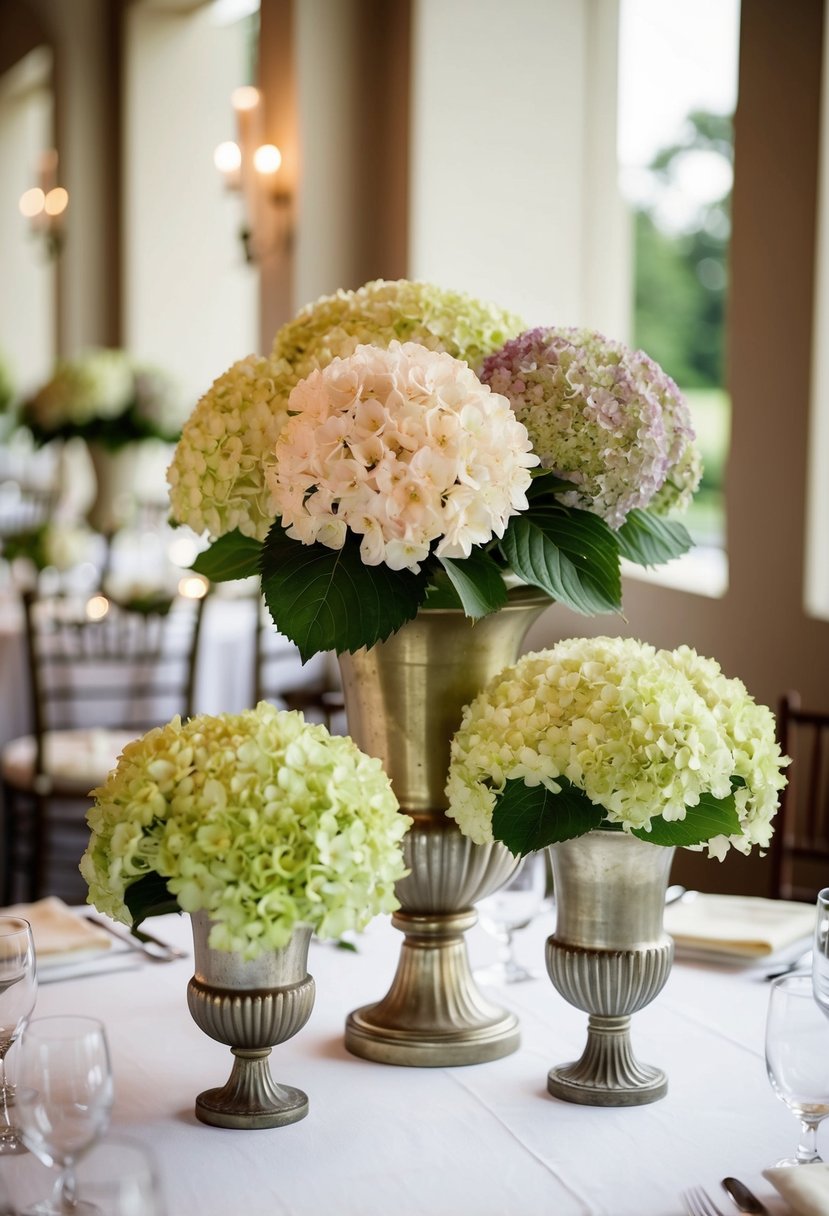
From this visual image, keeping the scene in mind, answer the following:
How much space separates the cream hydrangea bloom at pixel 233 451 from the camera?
4.44 feet

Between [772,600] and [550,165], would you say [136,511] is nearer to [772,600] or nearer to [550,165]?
[550,165]

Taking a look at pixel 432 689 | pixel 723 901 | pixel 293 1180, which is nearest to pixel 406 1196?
pixel 293 1180

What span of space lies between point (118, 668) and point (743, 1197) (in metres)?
3.19

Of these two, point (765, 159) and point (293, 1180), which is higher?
point (765, 159)

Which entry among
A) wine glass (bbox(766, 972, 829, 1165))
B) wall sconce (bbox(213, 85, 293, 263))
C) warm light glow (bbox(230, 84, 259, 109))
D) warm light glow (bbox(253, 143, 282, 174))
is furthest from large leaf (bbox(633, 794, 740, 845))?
warm light glow (bbox(230, 84, 259, 109))

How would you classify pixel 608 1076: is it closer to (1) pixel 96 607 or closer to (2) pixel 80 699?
(2) pixel 80 699

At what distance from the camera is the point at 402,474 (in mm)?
1158

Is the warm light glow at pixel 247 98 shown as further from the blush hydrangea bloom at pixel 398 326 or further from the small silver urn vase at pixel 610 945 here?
the small silver urn vase at pixel 610 945

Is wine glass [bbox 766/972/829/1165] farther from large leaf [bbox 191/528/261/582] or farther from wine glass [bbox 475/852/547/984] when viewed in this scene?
large leaf [bbox 191/528/261/582]

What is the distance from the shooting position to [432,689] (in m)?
1.41

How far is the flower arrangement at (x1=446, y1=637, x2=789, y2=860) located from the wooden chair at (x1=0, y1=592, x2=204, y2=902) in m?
2.48

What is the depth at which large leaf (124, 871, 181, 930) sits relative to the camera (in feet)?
3.89

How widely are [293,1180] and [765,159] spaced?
8.60ft

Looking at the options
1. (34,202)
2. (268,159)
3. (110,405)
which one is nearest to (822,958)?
(268,159)
